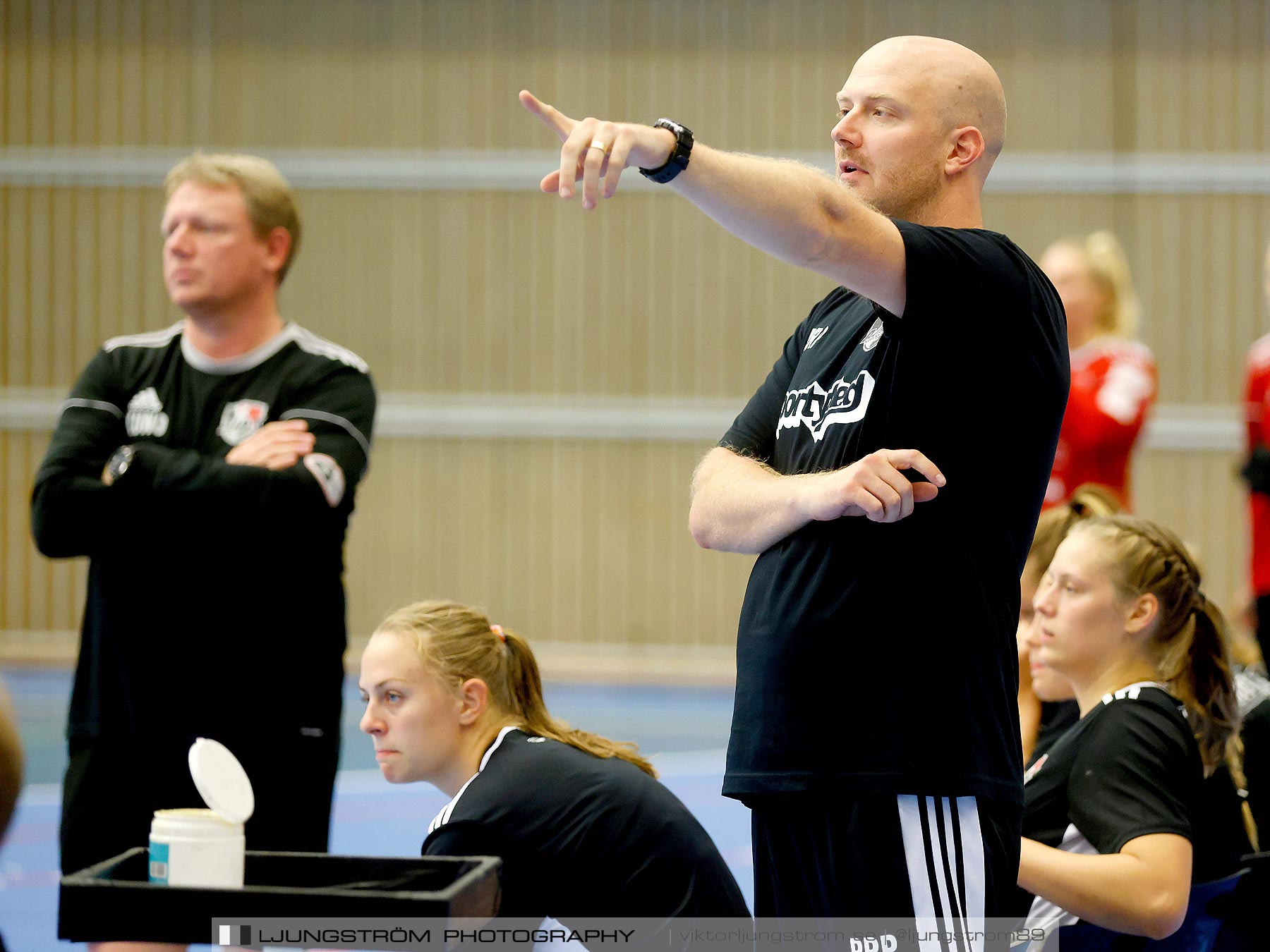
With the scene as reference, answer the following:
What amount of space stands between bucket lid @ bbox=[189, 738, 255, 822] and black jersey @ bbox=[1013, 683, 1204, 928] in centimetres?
138

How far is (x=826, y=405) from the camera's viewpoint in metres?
2.50

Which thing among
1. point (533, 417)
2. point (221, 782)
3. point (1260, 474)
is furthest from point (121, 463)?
point (533, 417)

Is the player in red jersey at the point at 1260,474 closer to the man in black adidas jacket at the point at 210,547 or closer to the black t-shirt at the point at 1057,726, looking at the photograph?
the black t-shirt at the point at 1057,726

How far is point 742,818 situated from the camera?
6773 millimetres

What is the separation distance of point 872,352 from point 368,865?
1139mm

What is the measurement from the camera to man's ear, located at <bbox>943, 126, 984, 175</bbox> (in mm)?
2480

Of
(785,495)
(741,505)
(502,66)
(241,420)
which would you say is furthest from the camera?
(502,66)

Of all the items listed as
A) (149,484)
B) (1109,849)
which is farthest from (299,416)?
(1109,849)

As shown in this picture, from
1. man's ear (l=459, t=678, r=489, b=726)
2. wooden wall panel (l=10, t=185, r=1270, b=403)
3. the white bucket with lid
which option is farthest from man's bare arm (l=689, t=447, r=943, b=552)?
wooden wall panel (l=10, t=185, r=1270, b=403)

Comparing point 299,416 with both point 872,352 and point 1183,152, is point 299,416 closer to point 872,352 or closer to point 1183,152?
point 872,352

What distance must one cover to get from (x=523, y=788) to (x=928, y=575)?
1.00 metres

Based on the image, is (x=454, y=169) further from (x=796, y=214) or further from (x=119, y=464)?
(x=796, y=214)

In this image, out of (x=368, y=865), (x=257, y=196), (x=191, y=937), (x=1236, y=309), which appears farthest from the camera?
(x=1236, y=309)

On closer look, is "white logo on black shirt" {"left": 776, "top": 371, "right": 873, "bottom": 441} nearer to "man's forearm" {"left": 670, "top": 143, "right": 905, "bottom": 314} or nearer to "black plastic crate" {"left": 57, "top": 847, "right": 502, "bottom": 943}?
"man's forearm" {"left": 670, "top": 143, "right": 905, "bottom": 314}
